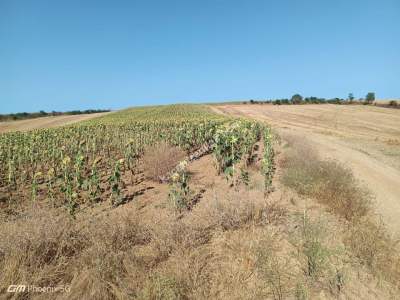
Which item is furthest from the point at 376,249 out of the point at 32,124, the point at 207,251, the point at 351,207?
the point at 32,124

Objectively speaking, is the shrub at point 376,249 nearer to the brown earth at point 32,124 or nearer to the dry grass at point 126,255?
the dry grass at point 126,255

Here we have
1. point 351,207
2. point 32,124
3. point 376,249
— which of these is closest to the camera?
point 376,249

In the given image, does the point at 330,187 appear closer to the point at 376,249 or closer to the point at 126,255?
the point at 376,249

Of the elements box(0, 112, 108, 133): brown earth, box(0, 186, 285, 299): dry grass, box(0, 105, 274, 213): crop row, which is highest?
box(0, 186, 285, 299): dry grass

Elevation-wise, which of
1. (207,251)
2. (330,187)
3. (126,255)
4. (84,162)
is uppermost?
(126,255)

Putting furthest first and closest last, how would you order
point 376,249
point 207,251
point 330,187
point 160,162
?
point 160,162 → point 330,187 → point 376,249 → point 207,251

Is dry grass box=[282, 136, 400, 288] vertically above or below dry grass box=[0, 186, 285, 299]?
below

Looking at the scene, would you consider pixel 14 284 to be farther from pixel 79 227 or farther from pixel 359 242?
pixel 359 242

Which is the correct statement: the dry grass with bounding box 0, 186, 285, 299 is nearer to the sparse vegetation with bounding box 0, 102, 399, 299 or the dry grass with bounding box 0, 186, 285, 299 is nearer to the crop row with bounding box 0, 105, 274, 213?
the sparse vegetation with bounding box 0, 102, 399, 299

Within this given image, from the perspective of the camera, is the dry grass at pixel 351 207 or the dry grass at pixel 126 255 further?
the dry grass at pixel 351 207

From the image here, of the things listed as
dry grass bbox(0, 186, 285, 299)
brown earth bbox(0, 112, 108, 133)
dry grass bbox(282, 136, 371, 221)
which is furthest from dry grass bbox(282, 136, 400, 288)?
brown earth bbox(0, 112, 108, 133)

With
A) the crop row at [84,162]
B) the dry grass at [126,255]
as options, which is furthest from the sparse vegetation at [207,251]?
the crop row at [84,162]

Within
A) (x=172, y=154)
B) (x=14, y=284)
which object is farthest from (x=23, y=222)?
(x=172, y=154)

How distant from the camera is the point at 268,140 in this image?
13.6 m
